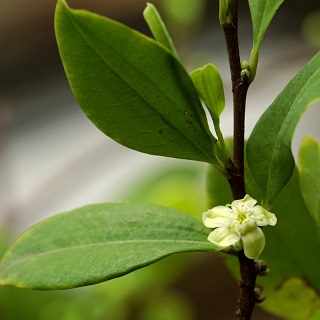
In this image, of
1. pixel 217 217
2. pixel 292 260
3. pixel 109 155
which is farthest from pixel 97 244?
pixel 109 155

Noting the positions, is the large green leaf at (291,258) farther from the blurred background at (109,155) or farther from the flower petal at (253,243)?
the blurred background at (109,155)

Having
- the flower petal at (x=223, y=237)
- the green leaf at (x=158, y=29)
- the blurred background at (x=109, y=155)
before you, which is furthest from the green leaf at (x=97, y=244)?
the blurred background at (x=109, y=155)

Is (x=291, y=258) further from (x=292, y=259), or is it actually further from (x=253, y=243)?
(x=253, y=243)

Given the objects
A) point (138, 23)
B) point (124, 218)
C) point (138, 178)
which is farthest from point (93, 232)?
point (138, 23)

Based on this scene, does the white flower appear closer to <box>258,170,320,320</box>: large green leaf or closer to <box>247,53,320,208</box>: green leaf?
<box>247,53,320,208</box>: green leaf

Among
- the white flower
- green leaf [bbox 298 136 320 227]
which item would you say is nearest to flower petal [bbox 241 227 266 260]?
the white flower
